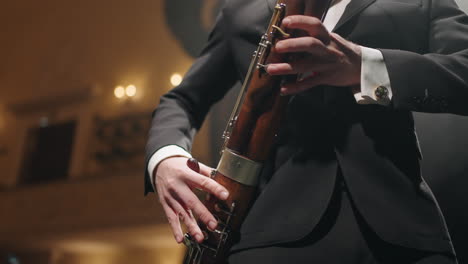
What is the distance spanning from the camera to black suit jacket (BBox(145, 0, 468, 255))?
0.88 m

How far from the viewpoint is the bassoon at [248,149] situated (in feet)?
3.14

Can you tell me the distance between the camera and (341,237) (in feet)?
2.89

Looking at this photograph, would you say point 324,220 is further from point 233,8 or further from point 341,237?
point 233,8

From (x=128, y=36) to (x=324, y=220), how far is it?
10.4m

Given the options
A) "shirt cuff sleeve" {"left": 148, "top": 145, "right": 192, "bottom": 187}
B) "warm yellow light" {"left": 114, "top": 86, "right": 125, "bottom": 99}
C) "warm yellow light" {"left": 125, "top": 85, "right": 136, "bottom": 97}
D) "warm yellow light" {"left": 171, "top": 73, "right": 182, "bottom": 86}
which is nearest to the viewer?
"shirt cuff sleeve" {"left": 148, "top": 145, "right": 192, "bottom": 187}

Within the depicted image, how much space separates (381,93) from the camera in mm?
877

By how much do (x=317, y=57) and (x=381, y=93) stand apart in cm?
13

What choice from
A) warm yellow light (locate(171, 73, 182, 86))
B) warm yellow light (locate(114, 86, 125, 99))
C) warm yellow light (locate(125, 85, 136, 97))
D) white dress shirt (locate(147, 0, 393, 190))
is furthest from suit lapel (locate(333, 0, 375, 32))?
warm yellow light (locate(114, 86, 125, 99))

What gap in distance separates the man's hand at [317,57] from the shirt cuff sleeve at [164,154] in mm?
306

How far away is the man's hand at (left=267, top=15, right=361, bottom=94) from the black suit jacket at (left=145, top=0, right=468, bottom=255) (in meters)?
0.08

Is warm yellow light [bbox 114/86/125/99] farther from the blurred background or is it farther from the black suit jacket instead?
the black suit jacket

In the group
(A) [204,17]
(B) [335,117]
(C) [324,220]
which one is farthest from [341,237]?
(A) [204,17]

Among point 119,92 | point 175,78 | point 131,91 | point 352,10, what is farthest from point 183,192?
point 119,92

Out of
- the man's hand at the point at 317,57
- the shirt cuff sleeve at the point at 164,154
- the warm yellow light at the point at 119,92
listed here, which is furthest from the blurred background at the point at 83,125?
the man's hand at the point at 317,57
